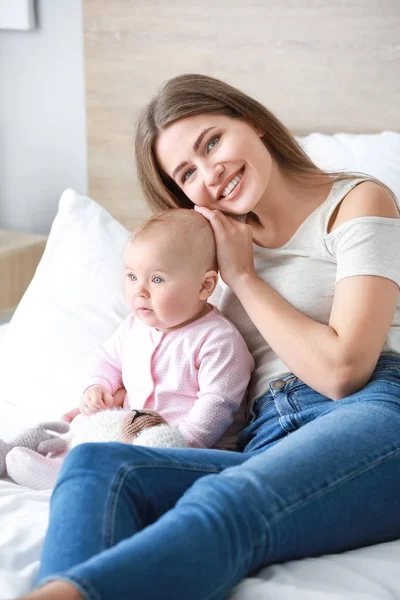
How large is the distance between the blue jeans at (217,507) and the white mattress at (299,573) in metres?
0.02

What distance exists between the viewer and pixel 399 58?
6.53 feet

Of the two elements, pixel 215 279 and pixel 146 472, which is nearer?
pixel 146 472

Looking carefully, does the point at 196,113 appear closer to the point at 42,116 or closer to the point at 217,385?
the point at 217,385

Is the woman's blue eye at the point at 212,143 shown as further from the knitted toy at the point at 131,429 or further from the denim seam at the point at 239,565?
the denim seam at the point at 239,565

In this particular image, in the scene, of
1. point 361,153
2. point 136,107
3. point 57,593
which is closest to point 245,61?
point 136,107

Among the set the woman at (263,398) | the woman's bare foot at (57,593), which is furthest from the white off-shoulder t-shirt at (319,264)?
the woman's bare foot at (57,593)

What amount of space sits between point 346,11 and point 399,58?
18 cm

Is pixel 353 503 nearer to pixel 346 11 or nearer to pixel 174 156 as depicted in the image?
pixel 174 156

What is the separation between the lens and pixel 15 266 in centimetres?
246

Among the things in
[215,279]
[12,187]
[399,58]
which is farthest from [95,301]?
[12,187]

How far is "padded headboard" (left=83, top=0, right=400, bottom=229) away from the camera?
2.03 meters

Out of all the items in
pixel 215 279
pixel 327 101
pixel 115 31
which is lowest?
pixel 215 279

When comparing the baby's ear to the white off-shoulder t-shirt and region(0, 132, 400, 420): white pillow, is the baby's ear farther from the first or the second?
region(0, 132, 400, 420): white pillow

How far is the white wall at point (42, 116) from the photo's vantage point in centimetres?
255
